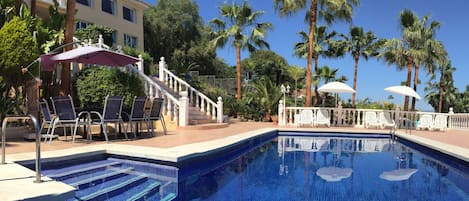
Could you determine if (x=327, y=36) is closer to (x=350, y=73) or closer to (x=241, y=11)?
(x=350, y=73)

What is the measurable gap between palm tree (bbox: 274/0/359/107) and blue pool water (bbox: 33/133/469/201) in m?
7.78

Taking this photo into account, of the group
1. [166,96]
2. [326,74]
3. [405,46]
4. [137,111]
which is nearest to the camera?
[137,111]

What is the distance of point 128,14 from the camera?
24.9 m

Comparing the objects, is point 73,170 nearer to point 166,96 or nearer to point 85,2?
point 166,96

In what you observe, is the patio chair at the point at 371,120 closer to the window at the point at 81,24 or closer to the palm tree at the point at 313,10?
the palm tree at the point at 313,10

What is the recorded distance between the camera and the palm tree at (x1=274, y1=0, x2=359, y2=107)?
16.7m

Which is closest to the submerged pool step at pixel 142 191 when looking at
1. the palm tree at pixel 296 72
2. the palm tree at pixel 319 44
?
the palm tree at pixel 319 44

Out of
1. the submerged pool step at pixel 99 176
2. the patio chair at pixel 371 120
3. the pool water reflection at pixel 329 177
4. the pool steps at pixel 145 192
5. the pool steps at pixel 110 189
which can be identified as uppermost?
the patio chair at pixel 371 120

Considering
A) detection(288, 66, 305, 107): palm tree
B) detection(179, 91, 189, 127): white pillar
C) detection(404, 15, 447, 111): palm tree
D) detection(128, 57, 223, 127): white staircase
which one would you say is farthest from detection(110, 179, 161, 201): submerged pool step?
Answer: detection(288, 66, 305, 107): palm tree

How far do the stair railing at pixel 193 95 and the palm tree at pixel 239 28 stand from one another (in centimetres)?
515

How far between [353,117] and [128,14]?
16.9 meters

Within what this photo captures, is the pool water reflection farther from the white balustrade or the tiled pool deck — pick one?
the white balustrade

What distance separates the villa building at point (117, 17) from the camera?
20.8m

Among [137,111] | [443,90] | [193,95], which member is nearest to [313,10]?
[193,95]
